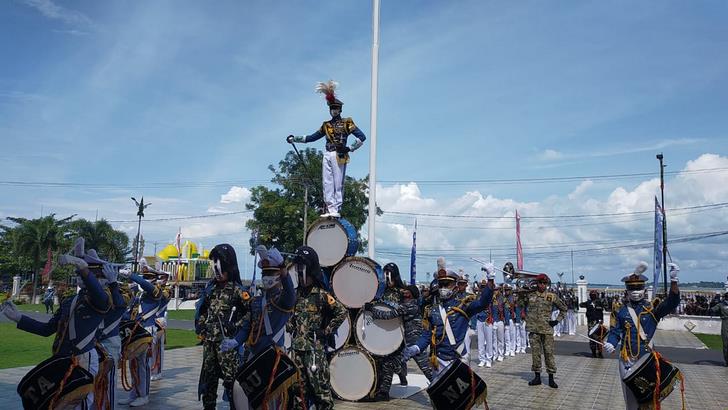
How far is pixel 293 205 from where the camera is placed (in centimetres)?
4122

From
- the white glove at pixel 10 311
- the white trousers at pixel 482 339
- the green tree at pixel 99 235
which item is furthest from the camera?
the green tree at pixel 99 235

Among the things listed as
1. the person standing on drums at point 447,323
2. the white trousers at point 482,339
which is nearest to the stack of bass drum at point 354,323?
the person standing on drums at point 447,323

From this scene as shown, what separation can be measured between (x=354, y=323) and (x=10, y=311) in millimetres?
5242

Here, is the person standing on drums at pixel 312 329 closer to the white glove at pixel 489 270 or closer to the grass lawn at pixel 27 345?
the white glove at pixel 489 270

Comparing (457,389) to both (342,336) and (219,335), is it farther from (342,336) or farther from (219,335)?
(342,336)

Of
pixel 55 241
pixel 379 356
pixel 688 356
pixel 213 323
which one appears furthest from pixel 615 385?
pixel 55 241

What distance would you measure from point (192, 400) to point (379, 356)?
3.29m

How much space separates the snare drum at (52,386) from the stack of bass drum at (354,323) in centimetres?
439

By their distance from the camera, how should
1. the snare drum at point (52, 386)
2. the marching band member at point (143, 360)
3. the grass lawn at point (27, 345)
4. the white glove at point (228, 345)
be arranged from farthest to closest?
1. the grass lawn at point (27, 345)
2. the marching band member at point (143, 360)
3. the white glove at point (228, 345)
4. the snare drum at point (52, 386)

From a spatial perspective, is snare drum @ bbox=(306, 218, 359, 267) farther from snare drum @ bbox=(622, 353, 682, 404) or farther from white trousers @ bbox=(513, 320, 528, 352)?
white trousers @ bbox=(513, 320, 528, 352)

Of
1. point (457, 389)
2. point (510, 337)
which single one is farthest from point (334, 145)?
point (510, 337)

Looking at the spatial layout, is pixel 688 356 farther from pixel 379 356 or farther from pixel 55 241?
pixel 55 241

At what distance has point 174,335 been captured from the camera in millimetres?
20578

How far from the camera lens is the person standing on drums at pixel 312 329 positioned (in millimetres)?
5973
